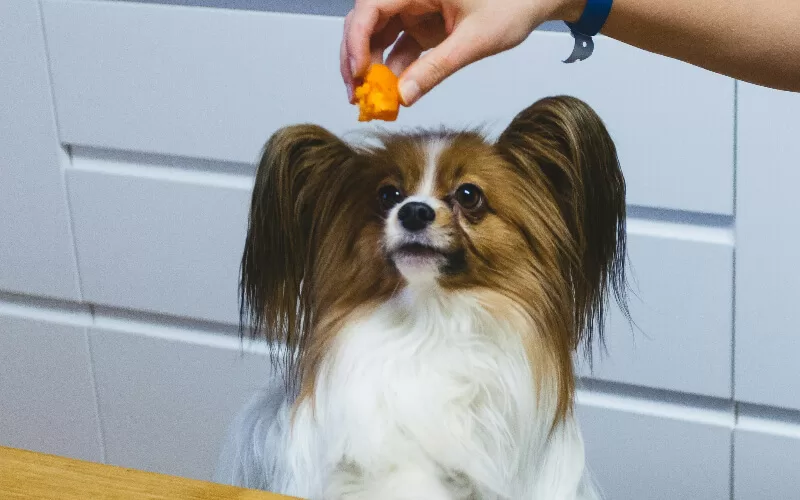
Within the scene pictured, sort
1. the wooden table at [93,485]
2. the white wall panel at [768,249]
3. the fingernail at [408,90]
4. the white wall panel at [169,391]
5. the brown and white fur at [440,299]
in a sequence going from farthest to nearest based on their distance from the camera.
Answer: the white wall panel at [169,391]
the white wall panel at [768,249]
the brown and white fur at [440,299]
the fingernail at [408,90]
the wooden table at [93,485]

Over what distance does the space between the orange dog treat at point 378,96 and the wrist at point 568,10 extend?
18 centimetres

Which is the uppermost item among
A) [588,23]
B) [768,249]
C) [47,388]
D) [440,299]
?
[588,23]

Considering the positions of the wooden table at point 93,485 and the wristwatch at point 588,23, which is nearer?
the wooden table at point 93,485

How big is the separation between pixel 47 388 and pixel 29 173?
0.42 m

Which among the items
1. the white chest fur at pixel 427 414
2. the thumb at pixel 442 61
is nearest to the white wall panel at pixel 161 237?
the white chest fur at pixel 427 414

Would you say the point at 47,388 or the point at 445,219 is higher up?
the point at 445,219

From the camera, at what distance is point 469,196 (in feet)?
3.11

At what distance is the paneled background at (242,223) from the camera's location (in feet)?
4.69

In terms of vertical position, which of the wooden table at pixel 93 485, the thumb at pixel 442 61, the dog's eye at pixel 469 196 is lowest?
the wooden table at pixel 93 485

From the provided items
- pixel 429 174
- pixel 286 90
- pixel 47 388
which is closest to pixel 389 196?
pixel 429 174

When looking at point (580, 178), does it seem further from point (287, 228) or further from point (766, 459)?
point (766, 459)

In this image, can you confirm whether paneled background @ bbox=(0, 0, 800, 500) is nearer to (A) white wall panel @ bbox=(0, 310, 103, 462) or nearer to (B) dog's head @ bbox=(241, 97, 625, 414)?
(A) white wall panel @ bbox=(0, 310, 103, 462)

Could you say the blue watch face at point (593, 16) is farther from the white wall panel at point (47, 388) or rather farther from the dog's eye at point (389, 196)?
the white wall panel at point (47, 388)

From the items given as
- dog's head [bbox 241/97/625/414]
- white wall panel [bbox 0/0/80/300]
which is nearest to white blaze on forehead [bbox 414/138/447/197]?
dog's head [bbox 241/97/625/414]
